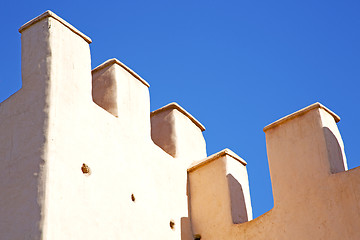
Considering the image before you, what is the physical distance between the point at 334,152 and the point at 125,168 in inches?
104

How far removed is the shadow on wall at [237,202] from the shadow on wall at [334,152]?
1.54 m

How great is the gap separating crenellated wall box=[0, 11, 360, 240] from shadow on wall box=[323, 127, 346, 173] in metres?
0.01

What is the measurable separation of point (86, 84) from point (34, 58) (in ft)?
2.32

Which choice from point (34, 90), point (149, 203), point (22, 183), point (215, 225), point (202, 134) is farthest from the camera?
point (202, 134)

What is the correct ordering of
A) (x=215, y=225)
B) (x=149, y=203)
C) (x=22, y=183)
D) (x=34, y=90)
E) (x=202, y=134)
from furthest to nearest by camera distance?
(x=202, y=134) → (x=215, y=225) → (x=149, y=203) → (x=34, y=90) → (x=22, y=183)

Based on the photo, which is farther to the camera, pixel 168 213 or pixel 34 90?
pixel 168 213

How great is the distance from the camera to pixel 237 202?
10.2 metres

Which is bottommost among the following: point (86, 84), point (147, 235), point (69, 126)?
point (147, 235)

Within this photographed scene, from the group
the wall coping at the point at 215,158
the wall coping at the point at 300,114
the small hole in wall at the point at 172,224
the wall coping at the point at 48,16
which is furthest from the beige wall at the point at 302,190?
the wall coping at the point at 48,16

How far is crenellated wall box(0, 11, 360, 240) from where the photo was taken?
320 inches

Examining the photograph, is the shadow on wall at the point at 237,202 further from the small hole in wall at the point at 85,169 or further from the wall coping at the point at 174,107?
the small hole in wall at the point at 85,169

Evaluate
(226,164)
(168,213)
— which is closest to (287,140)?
(226,164)

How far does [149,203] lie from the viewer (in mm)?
A: 9484

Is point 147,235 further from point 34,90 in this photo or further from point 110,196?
point 34,90
